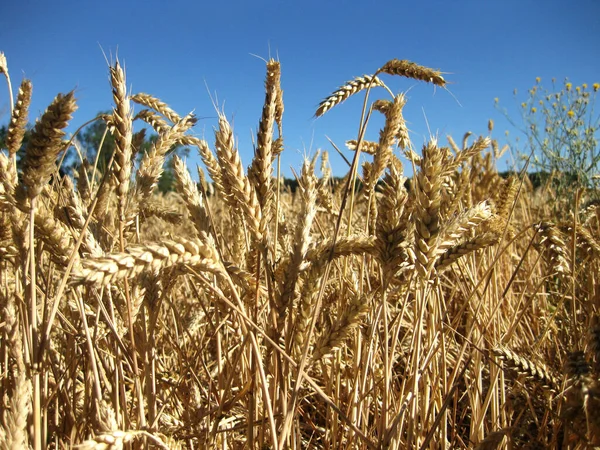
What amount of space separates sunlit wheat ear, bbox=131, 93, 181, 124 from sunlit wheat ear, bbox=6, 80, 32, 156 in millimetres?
421

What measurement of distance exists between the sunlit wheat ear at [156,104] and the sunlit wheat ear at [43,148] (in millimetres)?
705

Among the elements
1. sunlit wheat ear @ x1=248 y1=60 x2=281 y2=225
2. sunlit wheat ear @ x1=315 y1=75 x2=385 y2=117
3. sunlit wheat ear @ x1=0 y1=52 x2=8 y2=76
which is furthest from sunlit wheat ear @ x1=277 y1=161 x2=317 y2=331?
sunlit wheat ear @ x1=0 y1=52 x2=8 y2=76

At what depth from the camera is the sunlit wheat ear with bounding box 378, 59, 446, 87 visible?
4.22 feet

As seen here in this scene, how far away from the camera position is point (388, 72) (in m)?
1.30

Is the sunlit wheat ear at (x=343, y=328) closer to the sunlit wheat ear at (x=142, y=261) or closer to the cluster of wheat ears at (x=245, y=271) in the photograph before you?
the cluster of wheat ears at (x=245, y=271)

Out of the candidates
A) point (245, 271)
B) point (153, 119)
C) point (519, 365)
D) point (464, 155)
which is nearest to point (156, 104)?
point (153, 119)

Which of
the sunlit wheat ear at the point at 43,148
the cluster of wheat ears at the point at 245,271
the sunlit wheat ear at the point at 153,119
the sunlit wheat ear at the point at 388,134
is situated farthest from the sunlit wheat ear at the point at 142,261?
the sunlit wheat ear at the point at 153,119

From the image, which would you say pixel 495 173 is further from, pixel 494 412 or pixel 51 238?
pixel 51 238

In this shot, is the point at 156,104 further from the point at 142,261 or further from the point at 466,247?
the point at 466,247

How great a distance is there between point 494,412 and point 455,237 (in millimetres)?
747

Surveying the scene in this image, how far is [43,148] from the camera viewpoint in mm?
947

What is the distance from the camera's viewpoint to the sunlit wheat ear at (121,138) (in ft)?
3.59

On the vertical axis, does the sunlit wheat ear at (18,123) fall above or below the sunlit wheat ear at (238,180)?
above

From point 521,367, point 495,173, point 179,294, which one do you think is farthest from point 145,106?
point 495,173
